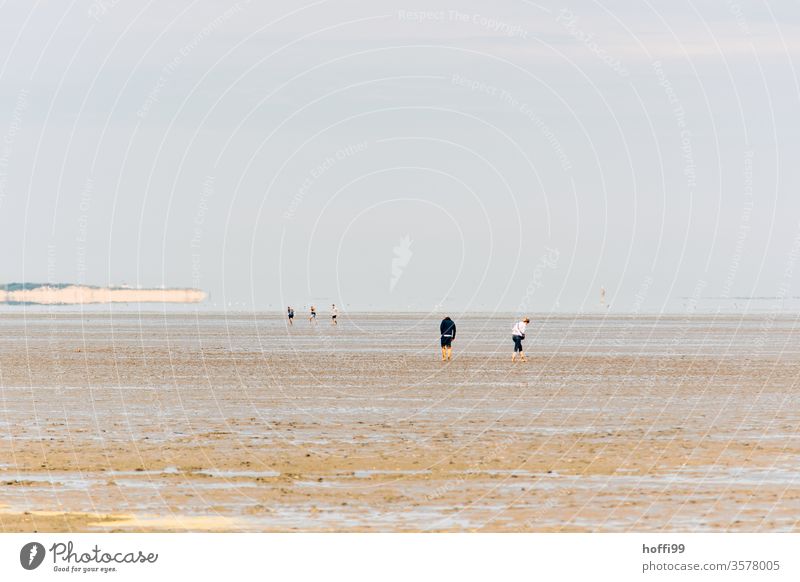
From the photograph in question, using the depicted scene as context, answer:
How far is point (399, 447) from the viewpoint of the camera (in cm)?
2502

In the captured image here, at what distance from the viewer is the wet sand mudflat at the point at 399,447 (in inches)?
714

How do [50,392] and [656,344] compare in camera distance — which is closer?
[50,392]

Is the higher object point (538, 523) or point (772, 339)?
point (772, 339)

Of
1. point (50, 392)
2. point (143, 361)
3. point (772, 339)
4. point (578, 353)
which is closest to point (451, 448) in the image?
point (50, 392)

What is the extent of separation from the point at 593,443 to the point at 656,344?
4737 centimetres

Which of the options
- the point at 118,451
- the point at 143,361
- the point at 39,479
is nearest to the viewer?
the point at 39,479

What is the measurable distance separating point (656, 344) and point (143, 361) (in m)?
28.2

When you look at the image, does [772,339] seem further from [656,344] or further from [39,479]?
[39,479]

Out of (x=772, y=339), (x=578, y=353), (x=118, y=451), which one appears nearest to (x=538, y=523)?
(x=118, y=451)

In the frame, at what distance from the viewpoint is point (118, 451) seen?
24531mm

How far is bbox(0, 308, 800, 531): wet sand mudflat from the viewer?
714 inches

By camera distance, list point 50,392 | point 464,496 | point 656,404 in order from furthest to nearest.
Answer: point 50,392
point 656,404
point 464,496
